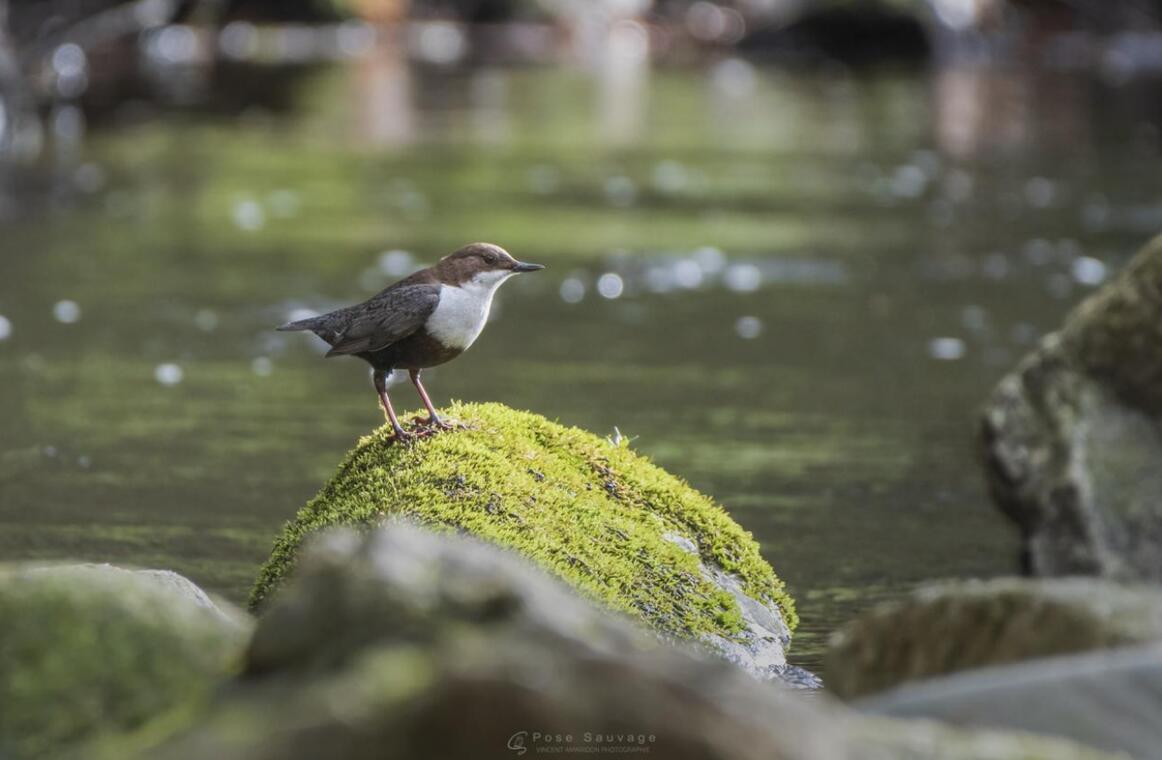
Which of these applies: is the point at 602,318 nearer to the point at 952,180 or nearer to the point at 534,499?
the point at 534,499

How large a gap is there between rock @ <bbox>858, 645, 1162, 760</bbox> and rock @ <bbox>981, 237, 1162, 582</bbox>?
324 centimetres

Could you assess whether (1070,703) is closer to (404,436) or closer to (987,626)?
(987,626)

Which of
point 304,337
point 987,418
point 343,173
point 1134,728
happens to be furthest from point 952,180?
point 1134,728

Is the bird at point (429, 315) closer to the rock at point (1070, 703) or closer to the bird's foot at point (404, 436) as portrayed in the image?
the bird's foot at point (404, 436)

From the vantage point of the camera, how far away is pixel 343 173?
75.4 ft

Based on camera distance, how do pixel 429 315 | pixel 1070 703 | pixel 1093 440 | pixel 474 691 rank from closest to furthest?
pixel 474 691
pixel 1070 703
pixel 429 315
pixel 1093 440

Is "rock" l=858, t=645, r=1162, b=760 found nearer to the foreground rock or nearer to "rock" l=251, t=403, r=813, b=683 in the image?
the foreground rock

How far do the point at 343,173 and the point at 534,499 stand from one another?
1756 centimetres

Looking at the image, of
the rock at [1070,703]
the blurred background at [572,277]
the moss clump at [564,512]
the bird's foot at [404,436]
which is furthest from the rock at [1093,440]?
the rock at [1070,703]

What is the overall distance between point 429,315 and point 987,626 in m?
2.23

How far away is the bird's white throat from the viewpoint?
580 cm

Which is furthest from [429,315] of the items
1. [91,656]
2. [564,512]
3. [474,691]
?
[474,691]

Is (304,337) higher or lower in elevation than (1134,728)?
lower

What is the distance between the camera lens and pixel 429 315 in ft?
19.0
